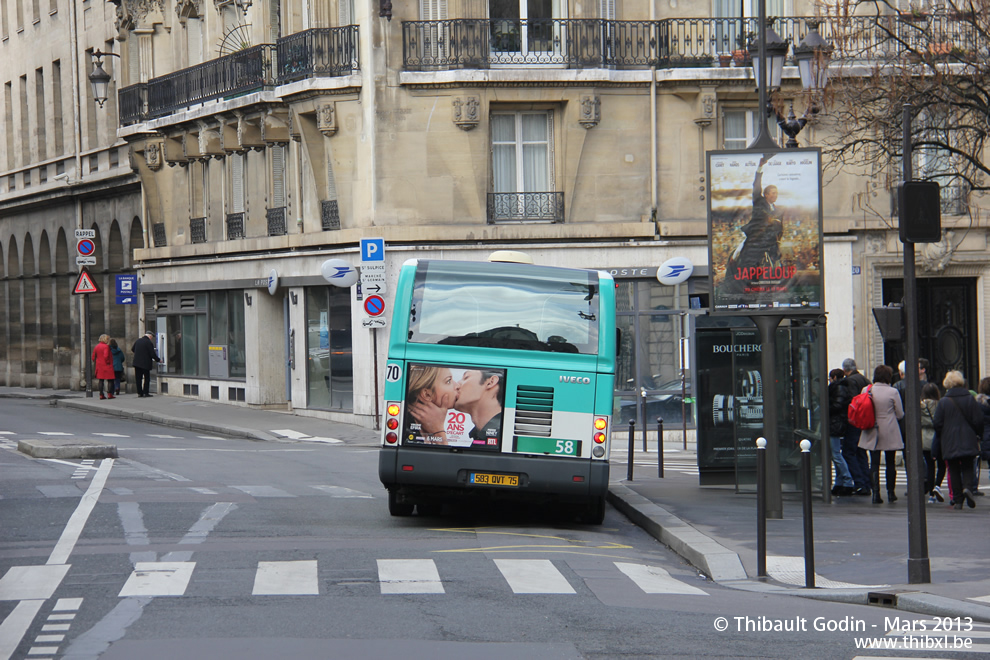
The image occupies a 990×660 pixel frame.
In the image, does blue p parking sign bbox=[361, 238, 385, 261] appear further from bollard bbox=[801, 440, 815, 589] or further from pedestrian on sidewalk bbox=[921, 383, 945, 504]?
bollard bbox=[801, 440, 815, 589]

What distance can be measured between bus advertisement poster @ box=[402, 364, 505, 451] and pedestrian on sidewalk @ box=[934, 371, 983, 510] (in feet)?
19.0

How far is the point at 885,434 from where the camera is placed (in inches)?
634

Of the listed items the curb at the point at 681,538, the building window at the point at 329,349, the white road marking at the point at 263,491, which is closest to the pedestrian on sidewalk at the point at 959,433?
the curb at the point at 681,538

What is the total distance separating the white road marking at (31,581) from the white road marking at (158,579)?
51 centimetres

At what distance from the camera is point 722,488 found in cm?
1694

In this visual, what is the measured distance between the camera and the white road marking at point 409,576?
30.2 feet

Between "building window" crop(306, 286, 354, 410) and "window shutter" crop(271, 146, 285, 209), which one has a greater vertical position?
"window shutter" crop(271, 146, 285, 209)

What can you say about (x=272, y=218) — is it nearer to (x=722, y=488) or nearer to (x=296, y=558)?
(x=722, y=488)

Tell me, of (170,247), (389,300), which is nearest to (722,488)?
(389,300)

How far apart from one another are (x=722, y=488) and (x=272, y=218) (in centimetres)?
1693

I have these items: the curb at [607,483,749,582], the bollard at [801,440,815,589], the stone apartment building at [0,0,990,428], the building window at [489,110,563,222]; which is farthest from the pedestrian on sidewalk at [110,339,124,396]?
the bollard at [801,440,815,589]

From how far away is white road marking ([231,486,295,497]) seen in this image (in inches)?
595

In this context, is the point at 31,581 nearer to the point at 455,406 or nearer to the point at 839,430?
the point at 455,406

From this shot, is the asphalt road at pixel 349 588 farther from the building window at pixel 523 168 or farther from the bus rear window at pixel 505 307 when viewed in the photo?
the building window at pixel 523 168
